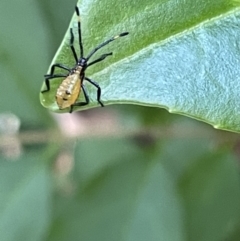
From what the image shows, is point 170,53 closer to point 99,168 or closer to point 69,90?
point 69,90

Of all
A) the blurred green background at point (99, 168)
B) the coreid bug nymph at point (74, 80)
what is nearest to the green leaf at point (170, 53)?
the coreid bug nymph at point (74, 80)

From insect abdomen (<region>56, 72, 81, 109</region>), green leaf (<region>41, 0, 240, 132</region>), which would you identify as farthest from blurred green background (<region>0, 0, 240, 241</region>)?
green leaf (<region>41, 0, 240, 132</region>)

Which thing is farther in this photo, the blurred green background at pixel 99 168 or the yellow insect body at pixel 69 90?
the blurred green background at pixel 99 168

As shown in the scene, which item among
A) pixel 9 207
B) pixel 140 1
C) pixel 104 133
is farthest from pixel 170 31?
pixel 9 207

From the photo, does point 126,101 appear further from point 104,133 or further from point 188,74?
point 104,133

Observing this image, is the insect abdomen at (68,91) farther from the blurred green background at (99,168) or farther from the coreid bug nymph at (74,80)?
the blurred green background at (99,168)
